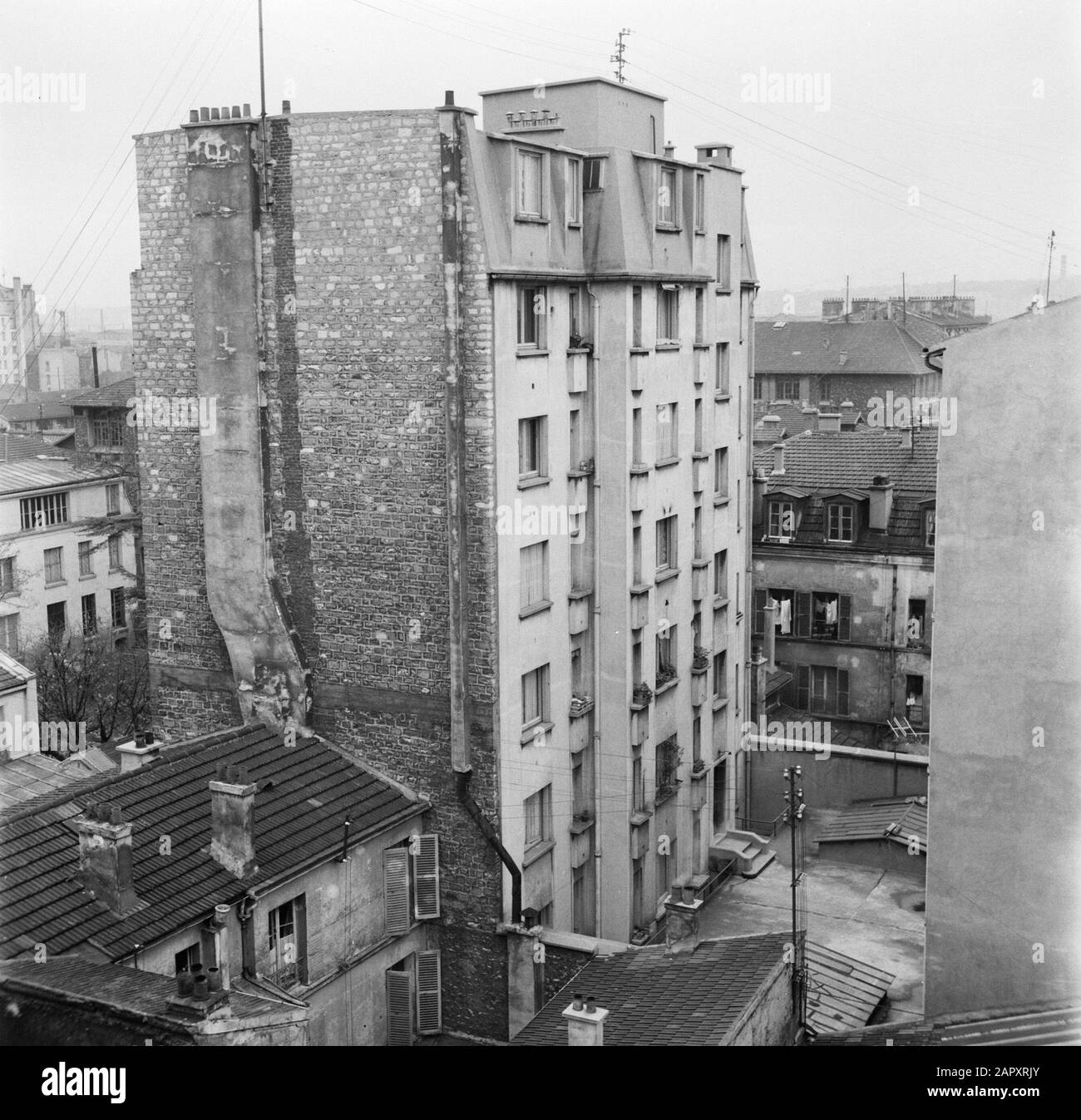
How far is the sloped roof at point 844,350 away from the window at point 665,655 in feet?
220

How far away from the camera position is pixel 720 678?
43125mm

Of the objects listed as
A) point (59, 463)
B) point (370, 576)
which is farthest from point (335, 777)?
point (59, 463)

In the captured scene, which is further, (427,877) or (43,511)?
(43,511)

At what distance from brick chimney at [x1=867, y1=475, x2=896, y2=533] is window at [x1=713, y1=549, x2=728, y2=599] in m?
11.3

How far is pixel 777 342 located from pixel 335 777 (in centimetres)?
8440

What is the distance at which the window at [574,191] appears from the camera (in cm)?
3328

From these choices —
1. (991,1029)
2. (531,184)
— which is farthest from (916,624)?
(991,1029)

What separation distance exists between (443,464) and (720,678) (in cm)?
1573

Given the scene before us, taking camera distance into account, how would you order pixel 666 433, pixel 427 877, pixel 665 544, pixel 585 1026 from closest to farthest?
pixel 585 1026 < pixel 427 877 < pixel 666 433 < pixel 665 544

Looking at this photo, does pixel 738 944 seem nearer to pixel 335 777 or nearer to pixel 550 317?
pixel 335 777

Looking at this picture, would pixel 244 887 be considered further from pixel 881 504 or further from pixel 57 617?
pixel 57 617

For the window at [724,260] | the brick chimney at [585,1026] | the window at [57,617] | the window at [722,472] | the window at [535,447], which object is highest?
the window at [724,260]

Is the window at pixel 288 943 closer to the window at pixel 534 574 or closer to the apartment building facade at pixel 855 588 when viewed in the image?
the window at pixel 534 574

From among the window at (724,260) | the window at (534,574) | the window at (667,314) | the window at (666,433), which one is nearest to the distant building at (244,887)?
the window at (534,574)
